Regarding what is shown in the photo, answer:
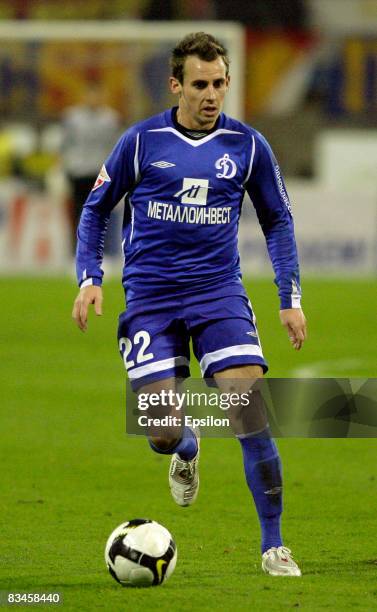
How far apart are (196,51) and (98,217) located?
88 cm

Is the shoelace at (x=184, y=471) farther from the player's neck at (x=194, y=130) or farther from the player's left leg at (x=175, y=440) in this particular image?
the player's neck at (x=194, y=130)

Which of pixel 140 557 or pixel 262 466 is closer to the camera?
pixel 140 557

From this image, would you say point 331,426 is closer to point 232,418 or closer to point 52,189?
point 232,418

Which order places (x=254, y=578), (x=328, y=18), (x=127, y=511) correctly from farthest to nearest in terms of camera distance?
(x=328, y=18), (x=127, y=511), (x=254, y=578)

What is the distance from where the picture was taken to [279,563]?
5.79m

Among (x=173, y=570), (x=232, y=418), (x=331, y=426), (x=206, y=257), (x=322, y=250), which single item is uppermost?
(x=206, y=257)

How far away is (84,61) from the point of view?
2430cm

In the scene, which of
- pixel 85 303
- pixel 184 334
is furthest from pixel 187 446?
pixel 85 303

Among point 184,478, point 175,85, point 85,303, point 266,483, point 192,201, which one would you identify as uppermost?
point 175,85

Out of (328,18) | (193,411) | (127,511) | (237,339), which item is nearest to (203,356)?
(237,339)

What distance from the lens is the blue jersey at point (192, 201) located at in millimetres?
6145

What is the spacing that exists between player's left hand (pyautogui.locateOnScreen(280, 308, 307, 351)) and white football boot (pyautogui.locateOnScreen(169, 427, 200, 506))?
0.99 meters

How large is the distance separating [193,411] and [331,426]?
333 cm

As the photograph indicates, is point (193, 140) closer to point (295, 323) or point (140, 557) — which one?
point (295, 323)
